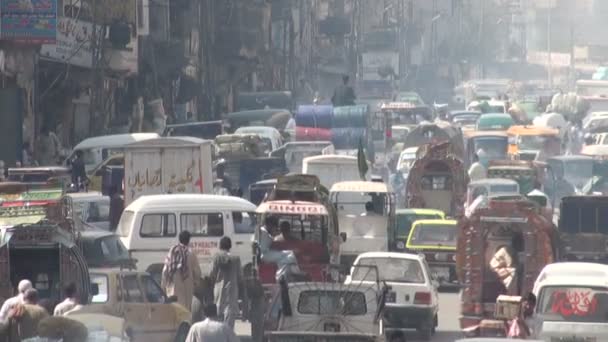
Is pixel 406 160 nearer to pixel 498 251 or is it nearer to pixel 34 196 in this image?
pixel 498 251

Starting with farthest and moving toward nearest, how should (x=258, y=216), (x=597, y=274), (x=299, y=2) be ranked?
(x=299, y=2) → (x=258, y=216) → (x=597, y=274)

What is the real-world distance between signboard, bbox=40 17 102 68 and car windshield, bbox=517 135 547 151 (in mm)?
13548

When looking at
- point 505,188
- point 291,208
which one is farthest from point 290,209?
point 505,188

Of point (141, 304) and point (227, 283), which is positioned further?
point (227, 283)

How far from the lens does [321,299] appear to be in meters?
19.3

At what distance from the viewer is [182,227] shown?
26188 mm

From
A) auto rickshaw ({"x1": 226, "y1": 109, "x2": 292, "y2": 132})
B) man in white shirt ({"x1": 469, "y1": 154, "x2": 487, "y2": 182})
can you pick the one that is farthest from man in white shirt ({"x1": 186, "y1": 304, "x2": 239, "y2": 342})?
auto rickshaw ({"x1": 226, "y1": 109, "x2": 292, "y2": 132})

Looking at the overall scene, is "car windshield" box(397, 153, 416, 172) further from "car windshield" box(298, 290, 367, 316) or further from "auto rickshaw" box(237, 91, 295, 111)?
"car windshield" box(298, 290, 367, 316)

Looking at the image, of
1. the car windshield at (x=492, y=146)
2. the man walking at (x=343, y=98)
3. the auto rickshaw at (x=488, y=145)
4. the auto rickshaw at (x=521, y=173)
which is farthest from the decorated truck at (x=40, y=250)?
the man walking at (x=343, y=98)

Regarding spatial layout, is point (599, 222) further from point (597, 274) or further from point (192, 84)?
point (192, 84)

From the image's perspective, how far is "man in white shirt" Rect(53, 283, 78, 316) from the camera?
18.5m

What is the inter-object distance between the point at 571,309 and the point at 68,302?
5383mm

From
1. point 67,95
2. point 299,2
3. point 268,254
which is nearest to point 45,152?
point 67,95

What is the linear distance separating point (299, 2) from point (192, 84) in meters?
32.9
